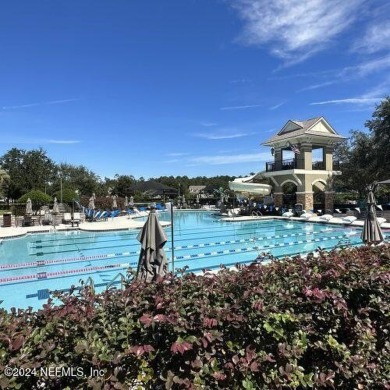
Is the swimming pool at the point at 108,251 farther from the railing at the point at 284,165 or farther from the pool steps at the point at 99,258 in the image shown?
the railing at the point at 284,165

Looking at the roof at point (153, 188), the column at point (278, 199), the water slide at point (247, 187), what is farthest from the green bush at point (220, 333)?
the column at point (278, 199)

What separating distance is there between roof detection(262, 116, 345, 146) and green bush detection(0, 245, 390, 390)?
2806cm

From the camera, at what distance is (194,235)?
19.5 m

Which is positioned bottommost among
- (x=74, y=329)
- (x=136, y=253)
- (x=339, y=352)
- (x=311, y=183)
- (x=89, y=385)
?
(x=136, y=253)

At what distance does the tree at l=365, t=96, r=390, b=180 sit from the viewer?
28.4 m

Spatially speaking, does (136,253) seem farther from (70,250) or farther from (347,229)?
(347,229)

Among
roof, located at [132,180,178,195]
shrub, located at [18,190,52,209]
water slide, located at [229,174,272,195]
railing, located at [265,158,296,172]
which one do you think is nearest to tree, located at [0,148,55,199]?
shrub, located at [18,190,52,209]

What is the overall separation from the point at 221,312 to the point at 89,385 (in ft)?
2.86

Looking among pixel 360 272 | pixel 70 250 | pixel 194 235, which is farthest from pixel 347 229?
pixel 360 272

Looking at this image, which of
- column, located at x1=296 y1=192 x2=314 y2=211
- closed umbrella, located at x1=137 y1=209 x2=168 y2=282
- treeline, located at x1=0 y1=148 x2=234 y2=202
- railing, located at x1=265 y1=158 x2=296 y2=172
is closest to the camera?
closed umbrella, located at x1=137 y1=209 x2=168 y2=282

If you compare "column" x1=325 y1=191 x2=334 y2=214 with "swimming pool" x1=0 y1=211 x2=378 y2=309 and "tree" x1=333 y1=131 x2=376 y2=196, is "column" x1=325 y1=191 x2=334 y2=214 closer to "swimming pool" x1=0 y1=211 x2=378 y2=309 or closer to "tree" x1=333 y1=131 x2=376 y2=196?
"tree" x1=333 y1=131 x2=376 y2=196

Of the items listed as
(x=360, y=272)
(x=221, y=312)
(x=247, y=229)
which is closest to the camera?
(x=221, y=312)

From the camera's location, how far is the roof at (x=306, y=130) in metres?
29.4

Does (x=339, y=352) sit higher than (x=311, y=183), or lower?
lower
